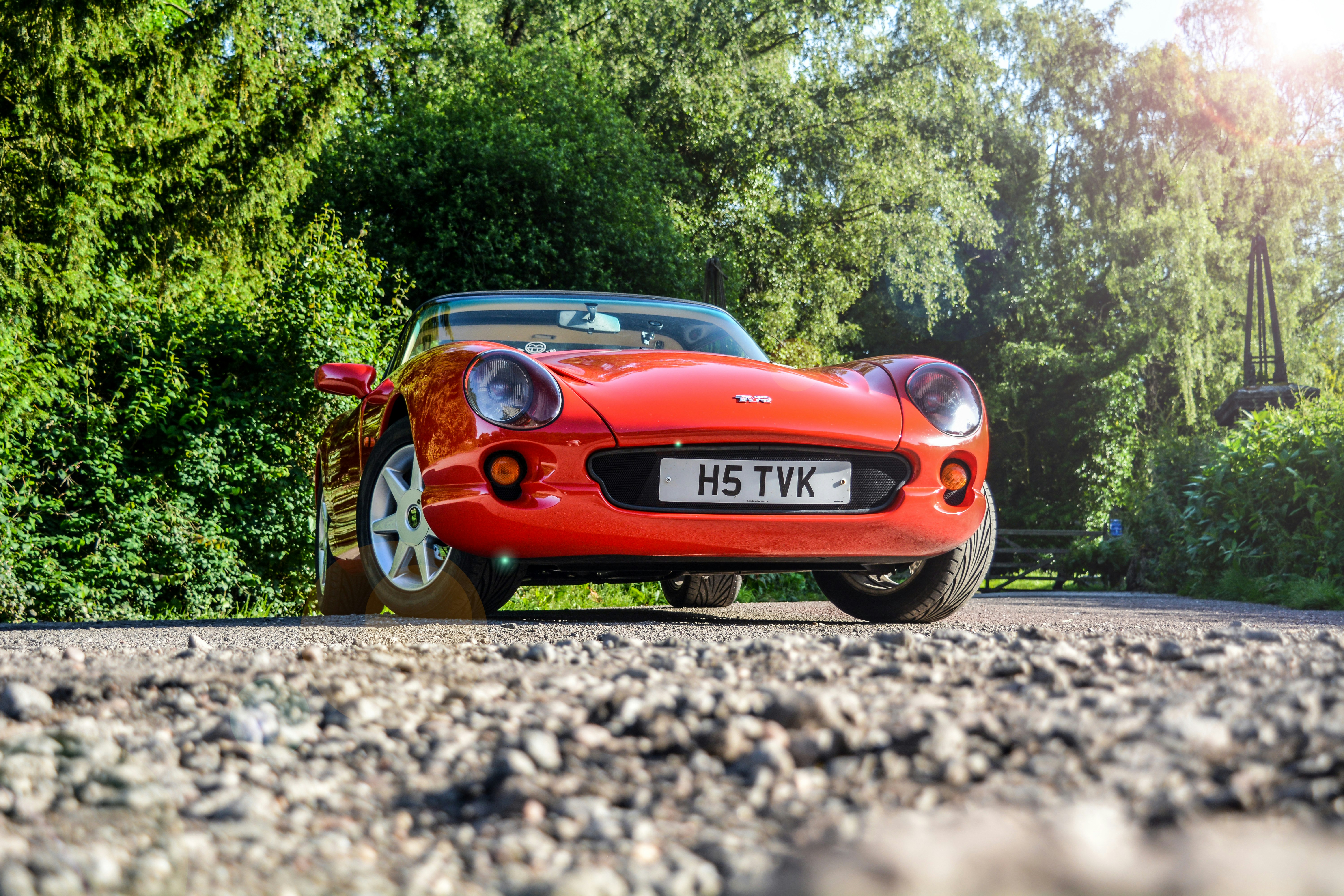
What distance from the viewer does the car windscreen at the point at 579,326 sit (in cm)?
496

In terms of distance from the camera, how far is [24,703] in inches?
84.4

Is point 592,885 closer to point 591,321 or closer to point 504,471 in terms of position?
point 504,471

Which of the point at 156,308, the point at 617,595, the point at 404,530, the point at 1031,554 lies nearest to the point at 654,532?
the point at 404,530

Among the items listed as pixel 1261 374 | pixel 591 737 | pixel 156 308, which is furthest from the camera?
pixel 1261 374

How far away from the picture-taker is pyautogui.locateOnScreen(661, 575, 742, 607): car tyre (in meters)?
7.14

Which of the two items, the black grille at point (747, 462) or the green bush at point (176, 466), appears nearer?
the black grille at point (747, 462)

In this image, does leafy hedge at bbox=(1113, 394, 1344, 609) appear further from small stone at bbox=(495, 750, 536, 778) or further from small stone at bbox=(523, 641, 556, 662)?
small stone at bbox=(495, 750, 536, 778)

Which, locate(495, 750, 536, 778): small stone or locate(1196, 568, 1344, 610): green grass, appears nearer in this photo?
locate(495, 750, 536, 778): small stone

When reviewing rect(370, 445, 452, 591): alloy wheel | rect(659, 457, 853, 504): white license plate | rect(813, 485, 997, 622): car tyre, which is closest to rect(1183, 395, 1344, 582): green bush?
rect(813, 485, 997, 622): car tyre

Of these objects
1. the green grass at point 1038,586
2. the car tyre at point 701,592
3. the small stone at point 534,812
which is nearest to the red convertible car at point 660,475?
the small stone at point 534,812

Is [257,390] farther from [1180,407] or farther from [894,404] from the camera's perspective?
[1180,407]

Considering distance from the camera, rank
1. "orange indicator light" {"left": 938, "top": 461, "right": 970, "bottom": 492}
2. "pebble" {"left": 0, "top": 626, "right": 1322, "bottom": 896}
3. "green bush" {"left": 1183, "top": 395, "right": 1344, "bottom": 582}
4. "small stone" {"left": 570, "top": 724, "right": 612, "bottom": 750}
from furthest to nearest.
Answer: "green bush" {"left": 1183, "top": 395, "right": 1344, "bottom": 582}
"orange indicator light" {"left": 938, "top": 461, "right": 970, "bottom": 492}
"small stone" {"left": 570, "top": 724, "right": 612, "bottom": 750}
"pebble" {"left": 0, "top": 626, "right": 1322, "bottom": 896}

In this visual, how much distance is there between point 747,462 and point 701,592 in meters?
3.47

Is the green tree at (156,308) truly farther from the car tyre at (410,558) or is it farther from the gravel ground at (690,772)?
the gravel ground at (690,772)
